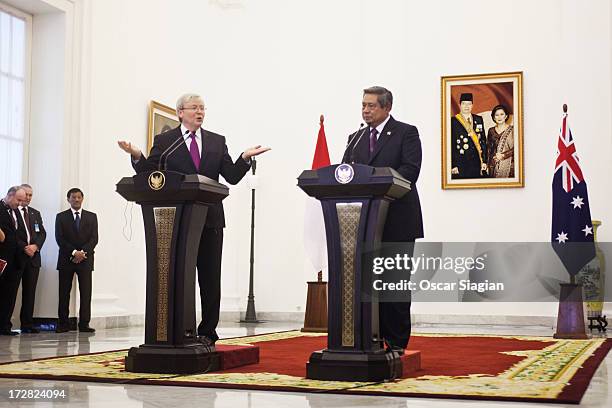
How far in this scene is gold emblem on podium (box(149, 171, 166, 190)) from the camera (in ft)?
14.1

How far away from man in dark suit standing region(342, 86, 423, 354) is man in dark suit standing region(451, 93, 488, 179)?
6.54m

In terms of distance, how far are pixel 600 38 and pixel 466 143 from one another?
206cm

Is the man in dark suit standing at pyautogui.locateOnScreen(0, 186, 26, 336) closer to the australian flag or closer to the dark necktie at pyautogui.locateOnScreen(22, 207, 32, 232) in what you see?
the dark necktie at pyautogui.locateOnScreen(22, 207, 32, 232)

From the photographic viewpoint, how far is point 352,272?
4.00 metres

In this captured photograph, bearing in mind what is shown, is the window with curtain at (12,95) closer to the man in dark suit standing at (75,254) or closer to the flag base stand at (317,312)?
the man in dark suit standing at (75,254)

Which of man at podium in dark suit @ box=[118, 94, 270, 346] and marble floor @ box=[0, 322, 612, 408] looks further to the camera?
man at podium in dark suit @ box=[118, 94, 270, 346]

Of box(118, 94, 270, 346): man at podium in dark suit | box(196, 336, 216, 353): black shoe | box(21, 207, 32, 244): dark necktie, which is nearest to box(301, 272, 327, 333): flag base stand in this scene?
box(21, 207, 32, 244): dark necktie

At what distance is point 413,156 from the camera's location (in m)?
4.49

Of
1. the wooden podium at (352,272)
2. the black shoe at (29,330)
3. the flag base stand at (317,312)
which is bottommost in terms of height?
the black shoe at (29,330)

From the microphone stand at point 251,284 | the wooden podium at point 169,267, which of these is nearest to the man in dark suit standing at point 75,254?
the microphone stand at point 251,284

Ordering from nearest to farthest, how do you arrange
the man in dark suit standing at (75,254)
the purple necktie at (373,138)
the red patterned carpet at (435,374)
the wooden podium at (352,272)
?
the red patterned carpet at (435,374)
the wooden podium at (352,272)
the purple necktie at (373,138)
the man in dark suit standing at (75,254)

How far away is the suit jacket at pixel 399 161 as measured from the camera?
14.6ft

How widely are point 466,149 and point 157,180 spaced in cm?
724

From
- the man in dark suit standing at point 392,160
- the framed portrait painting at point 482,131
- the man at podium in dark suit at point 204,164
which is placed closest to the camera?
the man in dark suit standing at point 392,160
